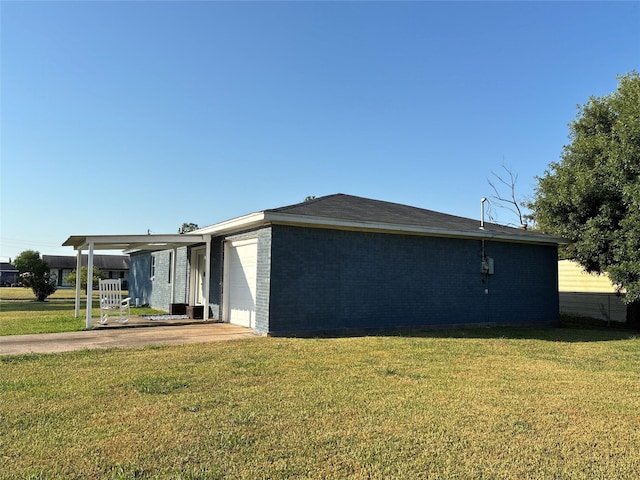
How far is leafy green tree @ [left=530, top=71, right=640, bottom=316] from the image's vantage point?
39.9 feet

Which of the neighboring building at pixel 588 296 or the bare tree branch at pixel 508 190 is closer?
the neighboring building at pixel 588 296

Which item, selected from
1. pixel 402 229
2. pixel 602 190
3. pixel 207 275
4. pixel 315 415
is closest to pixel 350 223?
pixel 402 229

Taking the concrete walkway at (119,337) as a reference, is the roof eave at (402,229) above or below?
above

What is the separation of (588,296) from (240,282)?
1372 centimetres

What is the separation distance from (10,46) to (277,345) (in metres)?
7.79

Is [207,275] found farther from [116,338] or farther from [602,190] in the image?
[602,190]

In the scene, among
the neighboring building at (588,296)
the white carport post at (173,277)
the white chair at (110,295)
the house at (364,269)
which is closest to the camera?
the house at (364,269)

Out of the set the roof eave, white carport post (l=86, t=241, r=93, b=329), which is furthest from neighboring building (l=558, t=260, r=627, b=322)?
white carport post (l=86, t=241, r=93, b=329)

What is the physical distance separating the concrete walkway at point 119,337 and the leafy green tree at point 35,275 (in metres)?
21.4

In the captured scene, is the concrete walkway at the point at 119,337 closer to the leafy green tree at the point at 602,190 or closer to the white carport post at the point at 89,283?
the white carport post at the point at 89,283

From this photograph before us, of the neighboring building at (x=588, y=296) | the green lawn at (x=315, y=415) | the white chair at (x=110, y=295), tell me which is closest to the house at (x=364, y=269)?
the white chair at (x=110, y=295)

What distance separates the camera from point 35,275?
29750 millimetres

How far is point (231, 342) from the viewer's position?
941 centimetres

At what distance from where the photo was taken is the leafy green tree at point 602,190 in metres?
12.1
